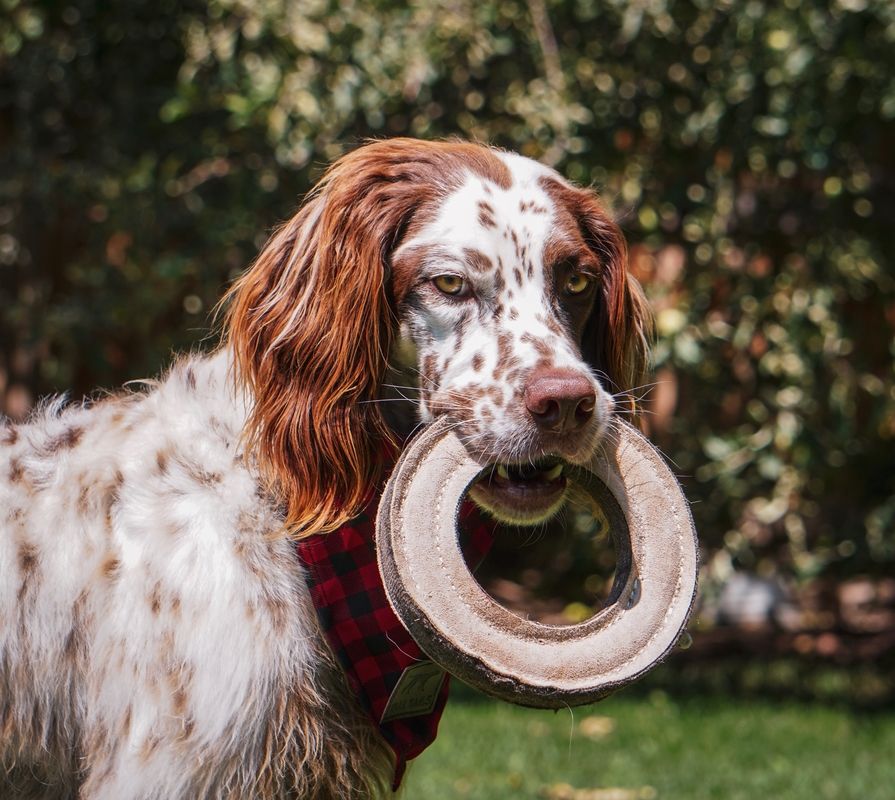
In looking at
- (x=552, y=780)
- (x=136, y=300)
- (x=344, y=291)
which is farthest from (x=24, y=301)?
(x=344, y=291)

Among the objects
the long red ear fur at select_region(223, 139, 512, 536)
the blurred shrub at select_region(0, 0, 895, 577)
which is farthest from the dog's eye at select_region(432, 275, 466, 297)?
the blurred shrub at select_region(0, 0, 895, 577)

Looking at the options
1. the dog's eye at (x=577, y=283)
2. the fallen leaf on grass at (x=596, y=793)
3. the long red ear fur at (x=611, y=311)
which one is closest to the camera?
the dog's eye at (x=577, y=283)

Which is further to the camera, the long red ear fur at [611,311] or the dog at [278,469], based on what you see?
the long red ear fur at [611,311]

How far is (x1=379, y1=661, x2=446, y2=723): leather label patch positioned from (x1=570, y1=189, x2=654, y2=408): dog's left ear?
77cm

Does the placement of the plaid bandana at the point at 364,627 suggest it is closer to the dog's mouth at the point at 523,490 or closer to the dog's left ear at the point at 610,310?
the dog's mouth at the point at 523,490

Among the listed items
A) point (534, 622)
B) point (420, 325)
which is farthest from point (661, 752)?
point (420, 325)

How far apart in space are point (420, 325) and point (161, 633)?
0.81 metres

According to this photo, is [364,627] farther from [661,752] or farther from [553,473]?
[661,752]

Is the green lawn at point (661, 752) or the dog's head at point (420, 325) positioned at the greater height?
the dog's head at point (420, 325)

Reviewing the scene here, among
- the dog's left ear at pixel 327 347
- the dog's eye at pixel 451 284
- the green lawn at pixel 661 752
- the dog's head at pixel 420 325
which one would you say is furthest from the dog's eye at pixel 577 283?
the green lawn at pixel 661 752

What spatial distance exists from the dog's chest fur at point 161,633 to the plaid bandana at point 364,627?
0.12ft

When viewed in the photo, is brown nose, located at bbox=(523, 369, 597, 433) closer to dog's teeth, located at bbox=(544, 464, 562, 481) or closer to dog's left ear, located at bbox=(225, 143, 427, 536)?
dog's teeth, located at bbox=(544, 464, 562, 481)

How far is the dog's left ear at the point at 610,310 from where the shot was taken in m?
3.02

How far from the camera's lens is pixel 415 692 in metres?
2.72
